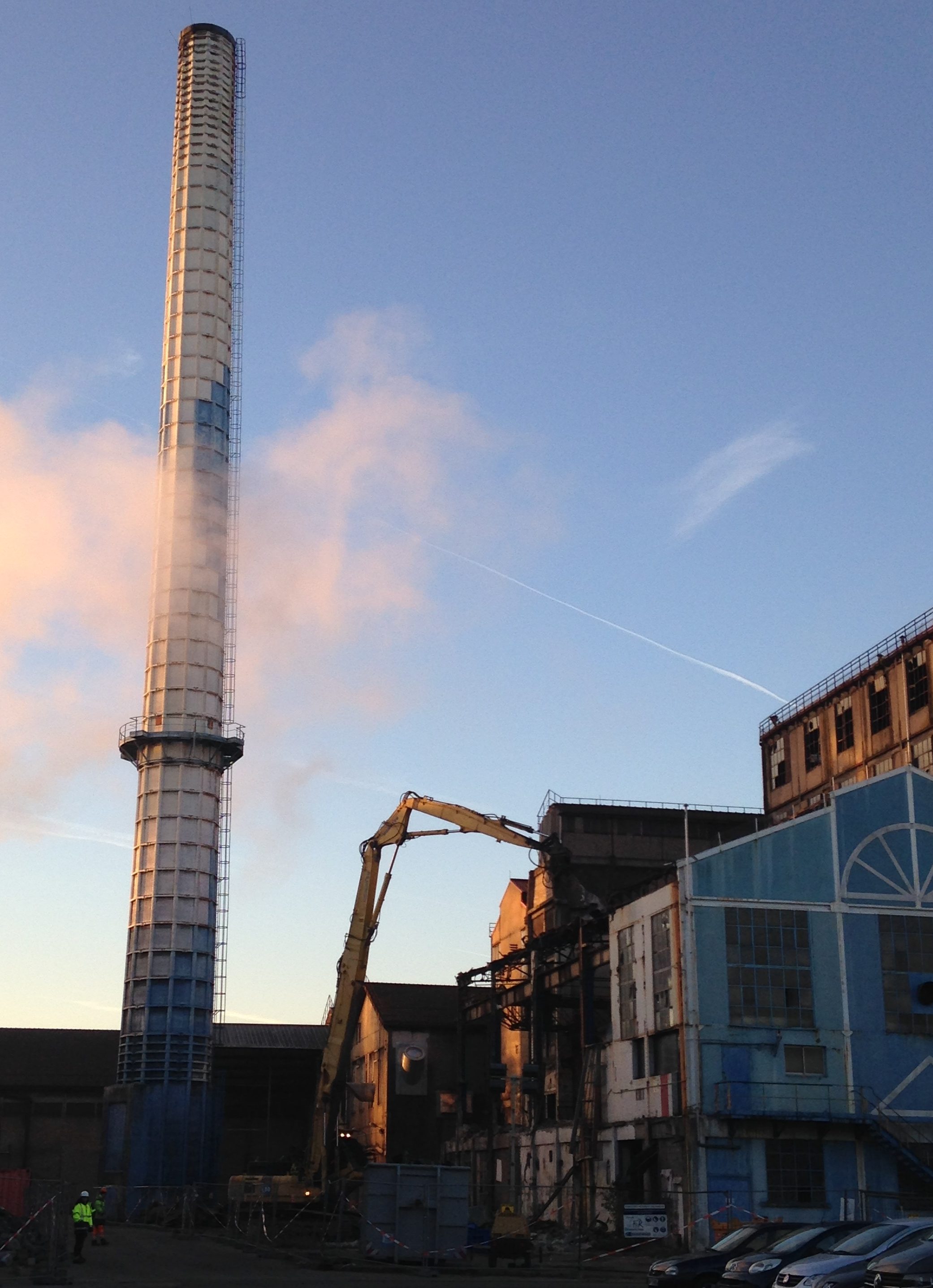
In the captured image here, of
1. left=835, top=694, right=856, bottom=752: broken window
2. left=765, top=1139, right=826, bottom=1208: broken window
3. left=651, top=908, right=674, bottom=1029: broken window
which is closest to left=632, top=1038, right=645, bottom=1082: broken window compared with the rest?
left=651, top=908, right=674, bottom=1029: broken window

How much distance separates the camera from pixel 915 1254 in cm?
1839

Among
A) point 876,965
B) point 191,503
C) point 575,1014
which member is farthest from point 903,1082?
point 191,503

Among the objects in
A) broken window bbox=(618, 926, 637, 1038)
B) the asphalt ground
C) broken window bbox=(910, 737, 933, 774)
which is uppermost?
broken window bbox=(910, 737, 933, 774)

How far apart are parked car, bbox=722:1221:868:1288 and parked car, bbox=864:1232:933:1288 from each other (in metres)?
3.34

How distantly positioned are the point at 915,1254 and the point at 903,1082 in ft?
71.4

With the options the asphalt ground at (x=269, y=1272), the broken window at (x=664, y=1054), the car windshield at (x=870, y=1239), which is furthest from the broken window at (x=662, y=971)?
the car windshield at (x=870, y=1239)

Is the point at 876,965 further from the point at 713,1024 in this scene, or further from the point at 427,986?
the point at 427,986

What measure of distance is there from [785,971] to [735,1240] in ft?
50.6

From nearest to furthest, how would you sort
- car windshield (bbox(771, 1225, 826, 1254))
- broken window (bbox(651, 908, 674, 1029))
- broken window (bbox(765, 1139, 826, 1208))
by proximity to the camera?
1. car windshield (bbox(771, 1225, 826, 1254))
2. broken window (bbox(765, 1139, 826, 1208))
3. broken window (bbox(651, 908, 674, 1029))

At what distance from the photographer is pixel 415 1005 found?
2571 inches

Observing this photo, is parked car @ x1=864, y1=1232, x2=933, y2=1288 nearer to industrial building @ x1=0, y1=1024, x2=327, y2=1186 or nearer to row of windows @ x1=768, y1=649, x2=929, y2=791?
row of windows @ x1=768, y1=649, x2=929, y2=791

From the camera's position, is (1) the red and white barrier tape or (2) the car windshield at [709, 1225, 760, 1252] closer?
(2) the car windshield at [709, 1225, 760, 1252]

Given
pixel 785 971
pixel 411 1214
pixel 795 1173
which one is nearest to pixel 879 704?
pixel 785 971

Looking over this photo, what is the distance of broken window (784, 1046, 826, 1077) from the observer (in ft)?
126
